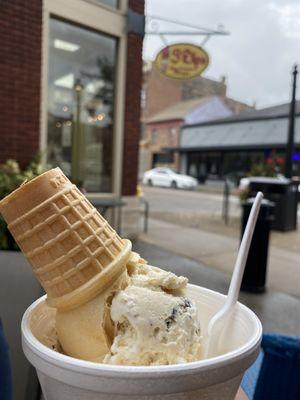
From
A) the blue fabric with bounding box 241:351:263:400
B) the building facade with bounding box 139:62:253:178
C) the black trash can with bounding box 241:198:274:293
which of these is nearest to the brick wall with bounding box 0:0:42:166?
the black trash can with bounding box 241:198:274:293

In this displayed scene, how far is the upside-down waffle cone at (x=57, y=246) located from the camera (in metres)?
0.86

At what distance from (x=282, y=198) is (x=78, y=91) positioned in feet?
18.0

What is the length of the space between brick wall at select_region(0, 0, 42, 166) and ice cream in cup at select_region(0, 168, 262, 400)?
4.90 metres

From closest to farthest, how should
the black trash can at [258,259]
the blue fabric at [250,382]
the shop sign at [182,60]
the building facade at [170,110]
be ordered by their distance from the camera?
the blue fabric at [250,382] < the black trash can at [258,259] < the shop sign at [182,60] < the building facade at [170,110]

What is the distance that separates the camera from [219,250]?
720 cm

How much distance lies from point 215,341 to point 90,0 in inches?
266

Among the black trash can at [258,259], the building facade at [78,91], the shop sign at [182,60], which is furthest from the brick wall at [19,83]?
the black trash can at [258,259]

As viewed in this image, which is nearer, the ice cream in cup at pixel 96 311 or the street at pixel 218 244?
the ice cream in cup at pixel 96 311

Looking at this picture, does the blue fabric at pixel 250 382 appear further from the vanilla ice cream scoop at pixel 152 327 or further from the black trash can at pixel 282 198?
the black trash can at pixel 282 198

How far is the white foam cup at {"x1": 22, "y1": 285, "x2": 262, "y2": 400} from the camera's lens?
676 mm

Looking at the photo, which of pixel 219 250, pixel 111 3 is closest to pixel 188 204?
pixel 219 250

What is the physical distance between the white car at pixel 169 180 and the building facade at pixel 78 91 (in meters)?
20.8

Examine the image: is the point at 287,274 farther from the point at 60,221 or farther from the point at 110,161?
the point at 60,221

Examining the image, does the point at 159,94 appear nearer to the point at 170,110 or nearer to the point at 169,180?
the point at 170,110
